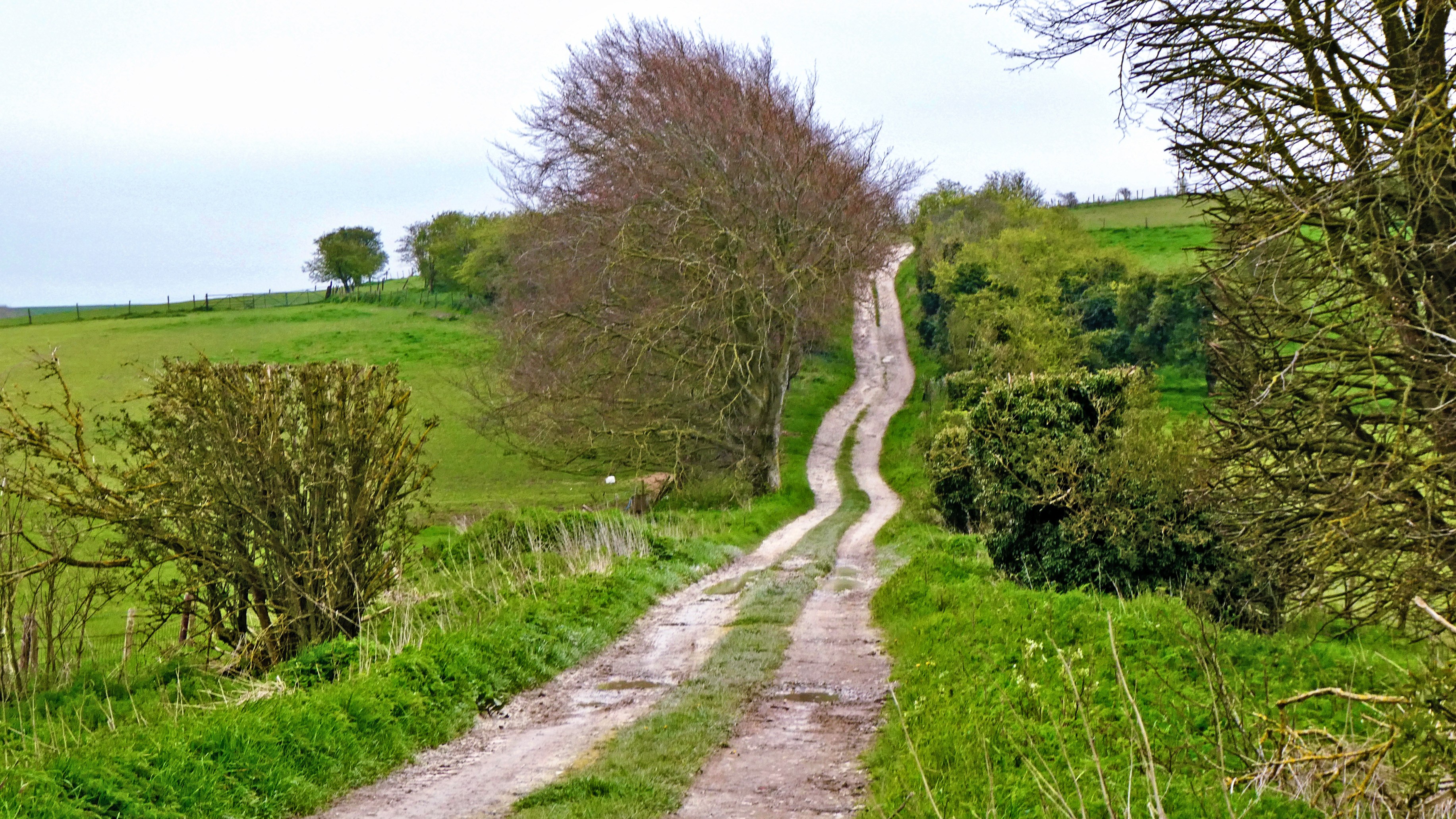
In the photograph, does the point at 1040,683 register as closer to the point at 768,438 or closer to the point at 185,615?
the point at 185,615

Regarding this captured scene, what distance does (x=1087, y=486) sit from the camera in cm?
1405

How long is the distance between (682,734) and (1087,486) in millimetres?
7669

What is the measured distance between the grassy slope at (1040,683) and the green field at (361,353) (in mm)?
23083

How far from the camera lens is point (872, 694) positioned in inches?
398

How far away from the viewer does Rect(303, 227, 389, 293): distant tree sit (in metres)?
86.7

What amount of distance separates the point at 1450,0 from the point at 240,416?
11.8 m

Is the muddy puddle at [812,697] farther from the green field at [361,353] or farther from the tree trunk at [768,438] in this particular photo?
the green field at [361,353]

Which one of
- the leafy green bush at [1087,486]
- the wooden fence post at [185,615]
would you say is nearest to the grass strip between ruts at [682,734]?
the leafy green bush at [1087,486]

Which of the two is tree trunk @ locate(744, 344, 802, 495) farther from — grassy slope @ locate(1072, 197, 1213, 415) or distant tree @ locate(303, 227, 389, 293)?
distant tree @ locate(303, 227, 389, 293)

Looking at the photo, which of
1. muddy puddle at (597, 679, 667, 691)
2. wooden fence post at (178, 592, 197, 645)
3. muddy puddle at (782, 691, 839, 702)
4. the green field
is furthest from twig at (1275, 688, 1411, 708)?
the green field

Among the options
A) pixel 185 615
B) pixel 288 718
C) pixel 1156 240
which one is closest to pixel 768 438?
pixel 185 615

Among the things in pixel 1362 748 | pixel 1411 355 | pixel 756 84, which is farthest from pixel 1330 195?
pixel 756 84

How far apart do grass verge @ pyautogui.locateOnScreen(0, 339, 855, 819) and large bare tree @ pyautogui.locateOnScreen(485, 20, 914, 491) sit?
1429cm

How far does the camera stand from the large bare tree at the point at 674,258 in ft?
93.0
